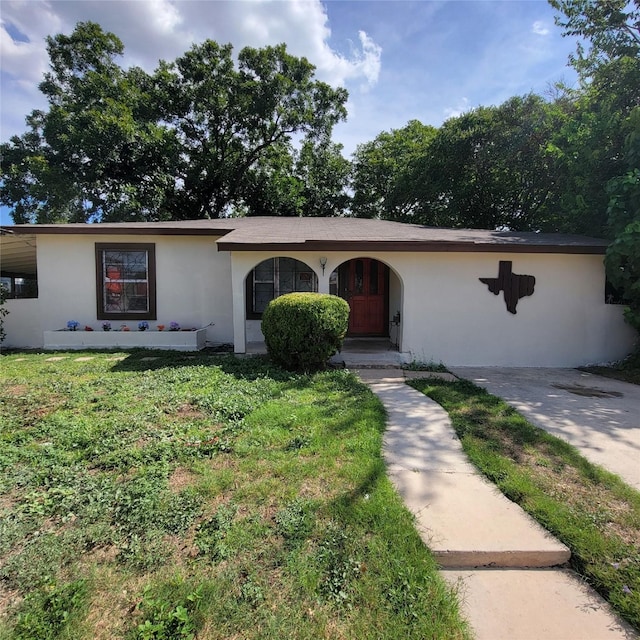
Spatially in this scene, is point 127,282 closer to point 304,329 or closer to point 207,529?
point 304,329

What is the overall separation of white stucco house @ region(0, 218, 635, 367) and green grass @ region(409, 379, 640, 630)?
336 cm

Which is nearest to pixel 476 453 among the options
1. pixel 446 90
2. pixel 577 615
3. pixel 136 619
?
pixel 577 615

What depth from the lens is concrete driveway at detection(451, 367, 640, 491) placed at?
330 centimetres

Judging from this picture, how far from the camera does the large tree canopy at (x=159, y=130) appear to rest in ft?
53.1

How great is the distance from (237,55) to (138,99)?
552 centimetres

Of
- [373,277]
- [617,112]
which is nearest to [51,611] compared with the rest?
[373,277]

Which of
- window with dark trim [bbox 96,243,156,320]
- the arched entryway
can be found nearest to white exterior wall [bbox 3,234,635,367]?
the arched entryway

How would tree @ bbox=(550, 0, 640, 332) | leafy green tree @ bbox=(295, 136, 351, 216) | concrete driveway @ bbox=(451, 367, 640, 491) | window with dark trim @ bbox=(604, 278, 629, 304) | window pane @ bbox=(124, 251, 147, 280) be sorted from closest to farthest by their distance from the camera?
concrete driveway @ bbox=(451, 367, 640, 491)
tree @ bbox=(550, 0, 640, 332)
window with dark trim @ bbox=(604, 278, 629, 304)
window pane @ bbox=(124, 251, 147, 280)
leafy green tree @ bbox=(295, 136, 351, 216)

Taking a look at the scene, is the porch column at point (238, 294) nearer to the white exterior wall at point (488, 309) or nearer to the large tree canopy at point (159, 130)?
the white exterior wall at point (488, 309)

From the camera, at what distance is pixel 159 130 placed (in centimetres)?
1706

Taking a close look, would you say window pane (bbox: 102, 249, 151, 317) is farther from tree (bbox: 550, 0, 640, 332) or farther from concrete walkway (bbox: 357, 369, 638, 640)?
tree (bbox: 550, 0, 640, 332)

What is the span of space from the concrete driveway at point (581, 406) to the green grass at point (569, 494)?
0.26 m

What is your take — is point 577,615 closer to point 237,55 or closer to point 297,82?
point 297,82

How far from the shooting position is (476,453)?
317 centimetres
